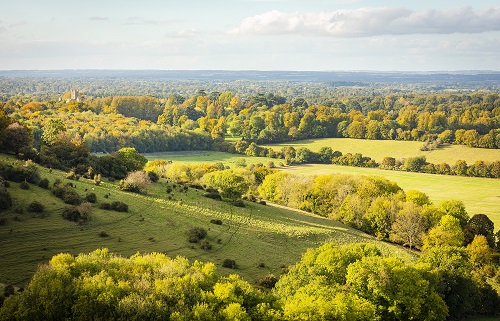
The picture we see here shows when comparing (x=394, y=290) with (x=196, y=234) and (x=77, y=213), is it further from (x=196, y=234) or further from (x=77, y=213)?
(x=77, y=213)

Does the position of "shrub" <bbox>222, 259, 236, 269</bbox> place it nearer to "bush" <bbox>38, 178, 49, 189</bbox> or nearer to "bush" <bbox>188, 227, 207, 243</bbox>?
"bush" <bbox>188, 227, 207, 243</bbox>

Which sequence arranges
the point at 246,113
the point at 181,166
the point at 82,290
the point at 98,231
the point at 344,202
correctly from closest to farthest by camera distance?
the point at 82,290 < the point at 98,231 < the point at 344,202 < the point at 181,166 < the point at 246,113

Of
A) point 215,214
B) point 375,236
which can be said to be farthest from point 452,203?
point 215,214

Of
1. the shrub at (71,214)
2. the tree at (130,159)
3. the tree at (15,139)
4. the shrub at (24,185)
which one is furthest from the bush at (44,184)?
the tree at (130,159)

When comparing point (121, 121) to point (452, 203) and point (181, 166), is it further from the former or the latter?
point (452, 203)

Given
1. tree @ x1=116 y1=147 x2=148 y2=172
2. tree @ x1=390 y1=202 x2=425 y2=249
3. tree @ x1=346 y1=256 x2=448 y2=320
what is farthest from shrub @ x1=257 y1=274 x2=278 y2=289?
tree @ x1=116 y1=147 x2=148 y2=172
